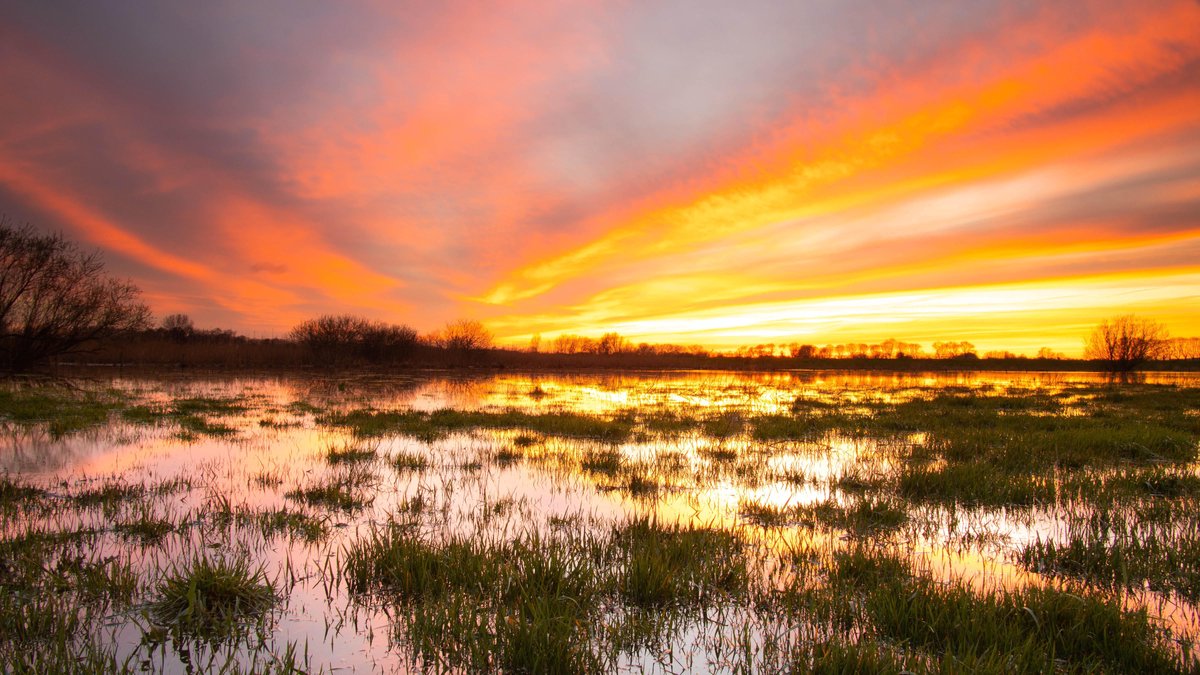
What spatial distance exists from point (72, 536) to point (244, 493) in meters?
2.06

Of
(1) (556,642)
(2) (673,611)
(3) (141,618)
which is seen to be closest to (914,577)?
(2) (673,611)

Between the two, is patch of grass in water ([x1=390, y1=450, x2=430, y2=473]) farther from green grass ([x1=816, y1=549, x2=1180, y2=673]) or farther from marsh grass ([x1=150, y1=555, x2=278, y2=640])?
green grass ([x1=816, y1=549, x2=1180, y2=673])

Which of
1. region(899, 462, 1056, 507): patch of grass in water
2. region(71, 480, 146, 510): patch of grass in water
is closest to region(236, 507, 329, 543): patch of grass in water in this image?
region(71, 480, 146, 510): patch of grass in water

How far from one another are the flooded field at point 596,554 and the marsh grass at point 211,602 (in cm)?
2

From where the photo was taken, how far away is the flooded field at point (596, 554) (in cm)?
328

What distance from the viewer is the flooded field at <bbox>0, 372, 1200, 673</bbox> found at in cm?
328

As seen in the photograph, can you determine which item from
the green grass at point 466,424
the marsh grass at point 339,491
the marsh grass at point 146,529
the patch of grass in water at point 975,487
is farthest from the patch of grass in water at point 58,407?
the patch of grass in water at point 975,487

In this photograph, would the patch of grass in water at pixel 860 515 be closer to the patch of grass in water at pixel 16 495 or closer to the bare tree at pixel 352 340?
the patch of grass in water at pixel 16 495

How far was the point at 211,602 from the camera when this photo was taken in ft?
12.4

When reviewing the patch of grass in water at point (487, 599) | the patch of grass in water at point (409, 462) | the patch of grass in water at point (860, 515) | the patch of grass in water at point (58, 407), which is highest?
the patch of grass in water at point (58, 407)

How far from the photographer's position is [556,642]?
316 centimetres

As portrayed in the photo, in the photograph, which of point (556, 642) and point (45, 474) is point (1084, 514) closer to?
point (556, 642)

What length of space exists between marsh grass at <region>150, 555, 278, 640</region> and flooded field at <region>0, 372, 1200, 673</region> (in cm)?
2

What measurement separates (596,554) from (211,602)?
309cm
